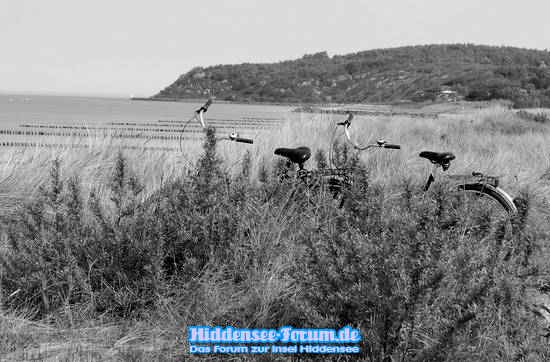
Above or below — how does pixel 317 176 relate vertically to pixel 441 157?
below

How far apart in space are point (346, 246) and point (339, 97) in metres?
86.1

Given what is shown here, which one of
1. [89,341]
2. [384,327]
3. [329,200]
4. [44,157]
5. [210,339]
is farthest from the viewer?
[44,157]

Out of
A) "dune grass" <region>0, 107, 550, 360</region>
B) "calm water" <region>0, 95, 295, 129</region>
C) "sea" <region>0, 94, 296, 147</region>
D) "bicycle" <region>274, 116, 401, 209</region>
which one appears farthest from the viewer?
"calm water" <region>0, 95, 295, 129</region>

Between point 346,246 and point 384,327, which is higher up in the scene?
point 346,246

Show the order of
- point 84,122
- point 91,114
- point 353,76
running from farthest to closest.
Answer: point 353,76, point 91,114, point 84,122

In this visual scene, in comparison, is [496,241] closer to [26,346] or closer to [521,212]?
[521,212]

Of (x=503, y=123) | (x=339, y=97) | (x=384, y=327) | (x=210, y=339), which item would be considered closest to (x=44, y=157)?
(x=210, y=339)

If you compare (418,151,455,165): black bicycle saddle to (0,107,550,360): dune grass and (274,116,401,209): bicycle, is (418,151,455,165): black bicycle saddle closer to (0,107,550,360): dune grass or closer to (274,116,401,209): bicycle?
(274,116,401,209): bicycle

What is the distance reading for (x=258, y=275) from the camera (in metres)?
3.64

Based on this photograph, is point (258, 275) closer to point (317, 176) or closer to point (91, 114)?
point (317, 176)

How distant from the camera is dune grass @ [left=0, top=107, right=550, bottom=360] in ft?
8.45

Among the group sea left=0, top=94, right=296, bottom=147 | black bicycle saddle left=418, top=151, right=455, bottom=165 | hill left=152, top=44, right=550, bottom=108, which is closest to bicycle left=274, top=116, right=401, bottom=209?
black bicycle saddle left=418, top=151, right=455, bottom=165

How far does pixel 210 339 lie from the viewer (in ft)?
9.24

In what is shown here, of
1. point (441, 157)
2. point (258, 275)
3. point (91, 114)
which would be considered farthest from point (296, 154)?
point (91, 114)
